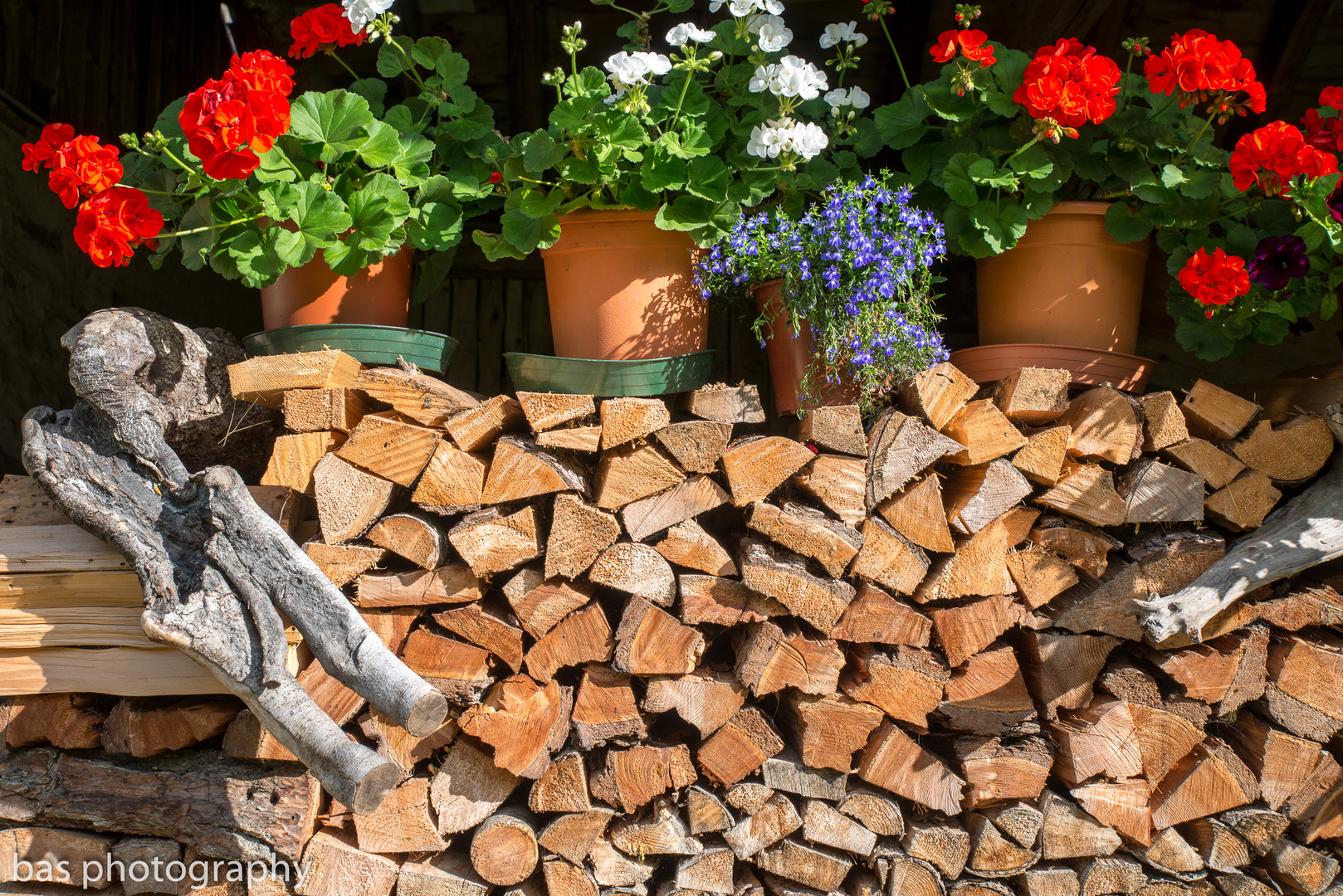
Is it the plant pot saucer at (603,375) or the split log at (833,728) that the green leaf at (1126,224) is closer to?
the plant pot saucer at (603,375)

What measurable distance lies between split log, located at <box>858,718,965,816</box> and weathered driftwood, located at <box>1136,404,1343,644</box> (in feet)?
1.75

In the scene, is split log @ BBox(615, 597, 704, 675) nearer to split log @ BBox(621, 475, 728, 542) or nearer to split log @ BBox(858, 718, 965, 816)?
split log @ BBox(621, 475, 728, 542)

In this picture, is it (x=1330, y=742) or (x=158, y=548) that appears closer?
(x=158, y=548)

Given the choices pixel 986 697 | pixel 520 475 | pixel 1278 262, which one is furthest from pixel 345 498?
pixel 1278 262

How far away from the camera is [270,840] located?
173 cm

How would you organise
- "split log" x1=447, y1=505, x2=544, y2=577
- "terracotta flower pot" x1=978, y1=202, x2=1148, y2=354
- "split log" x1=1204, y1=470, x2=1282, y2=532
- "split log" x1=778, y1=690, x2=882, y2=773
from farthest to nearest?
"terracotta flower pot" x1=978, y1=202, x2=1148, y2=354 < "split log" x1=1204, y1=470, x2=1282, y2=532 < "split log" x1=778, y1=690, x2=882, y2=773 < "split log" x1=447, y1=505, x2=544, y2=577

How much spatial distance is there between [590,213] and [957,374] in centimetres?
90

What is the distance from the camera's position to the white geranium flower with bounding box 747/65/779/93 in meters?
1.91

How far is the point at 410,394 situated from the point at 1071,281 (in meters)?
1.58

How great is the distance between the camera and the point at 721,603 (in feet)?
5.89

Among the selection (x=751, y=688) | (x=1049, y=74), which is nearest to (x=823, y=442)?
(x=751, y=688)

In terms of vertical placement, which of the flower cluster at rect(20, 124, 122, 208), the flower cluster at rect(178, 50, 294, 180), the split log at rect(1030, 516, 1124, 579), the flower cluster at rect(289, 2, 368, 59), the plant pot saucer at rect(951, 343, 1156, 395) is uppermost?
the flower cluster at rect(289, 2, 368, 59)

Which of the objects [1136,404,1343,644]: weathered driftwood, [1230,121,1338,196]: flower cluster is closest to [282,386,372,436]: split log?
[1136,404,1343,644]: weathered driftwood

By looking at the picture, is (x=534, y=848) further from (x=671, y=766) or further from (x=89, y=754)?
(x=89, y=754)
